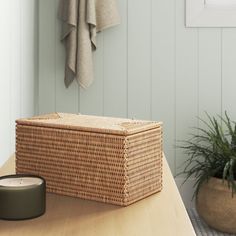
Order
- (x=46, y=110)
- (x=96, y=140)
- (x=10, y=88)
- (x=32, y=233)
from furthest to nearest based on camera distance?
(x=46, y=110) → (x=10, y=88) → (x=96, y=140) → (x=32, y=233)

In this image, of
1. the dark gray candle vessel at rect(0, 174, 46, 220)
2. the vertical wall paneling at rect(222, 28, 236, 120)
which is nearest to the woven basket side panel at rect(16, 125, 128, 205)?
the dark gray candle vessel at rect(0, 174, 46, 220)

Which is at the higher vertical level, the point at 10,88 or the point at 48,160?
the point at 10,88

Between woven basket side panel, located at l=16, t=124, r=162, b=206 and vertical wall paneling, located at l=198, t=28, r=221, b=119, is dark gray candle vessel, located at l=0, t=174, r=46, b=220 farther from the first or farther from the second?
vertical wall paneling, located at l=198, t=28, r=221, b=119

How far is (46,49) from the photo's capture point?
8.31ft

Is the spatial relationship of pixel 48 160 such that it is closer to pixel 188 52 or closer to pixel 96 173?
pixel 96 173

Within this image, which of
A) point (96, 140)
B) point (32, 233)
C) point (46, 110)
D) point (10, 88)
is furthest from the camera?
point (46, 110)

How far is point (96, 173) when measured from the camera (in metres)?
0.80

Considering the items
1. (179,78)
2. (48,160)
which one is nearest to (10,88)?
(48,160)

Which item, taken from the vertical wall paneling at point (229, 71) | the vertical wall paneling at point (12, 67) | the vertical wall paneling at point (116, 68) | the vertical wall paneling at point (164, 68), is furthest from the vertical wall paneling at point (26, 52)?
the vertical wall paneling at point (229, 71)

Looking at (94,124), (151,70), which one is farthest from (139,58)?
(94,124)

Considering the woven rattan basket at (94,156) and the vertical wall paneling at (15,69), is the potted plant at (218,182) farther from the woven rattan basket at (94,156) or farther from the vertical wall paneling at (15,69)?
the woven rattan basket at (94,156)

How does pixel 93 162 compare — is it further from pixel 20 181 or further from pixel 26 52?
pixel 26 52

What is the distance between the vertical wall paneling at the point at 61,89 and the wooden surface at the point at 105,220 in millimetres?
1746

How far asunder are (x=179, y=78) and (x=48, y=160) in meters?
1.83
